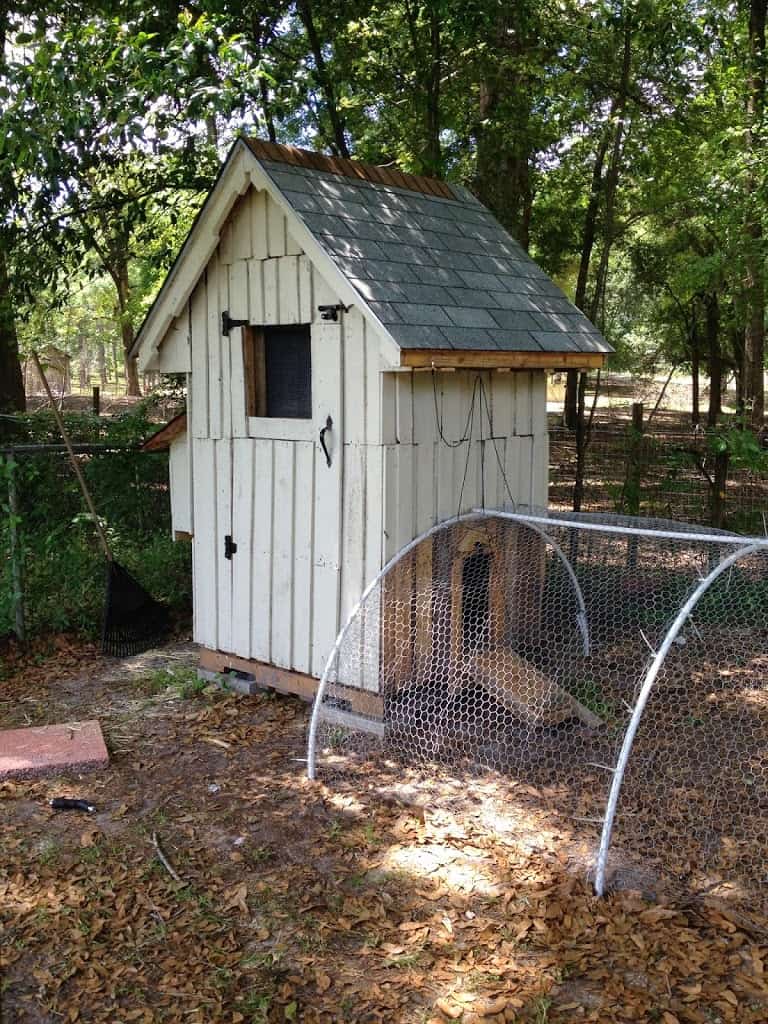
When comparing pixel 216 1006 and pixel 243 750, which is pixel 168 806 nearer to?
pixel 243 750

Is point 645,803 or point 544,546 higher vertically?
point 544,546

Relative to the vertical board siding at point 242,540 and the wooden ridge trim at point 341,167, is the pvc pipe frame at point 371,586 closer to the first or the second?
the vertical board siding at point 242,540

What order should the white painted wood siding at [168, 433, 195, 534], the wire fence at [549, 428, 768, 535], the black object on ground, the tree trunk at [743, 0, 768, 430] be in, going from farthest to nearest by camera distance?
1. the tree trunk at [743, 0, 768, 430]
2. the wire fence at [549, 428, 768, 535]
3. the white painted wood siding at [168, 433, 195, 534]
4. the black object on ground

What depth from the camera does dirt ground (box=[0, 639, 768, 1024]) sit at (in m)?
3.54

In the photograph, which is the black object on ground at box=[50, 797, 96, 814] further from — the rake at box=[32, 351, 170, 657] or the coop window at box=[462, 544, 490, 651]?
the rake at box=[32, 351, 170, 657]

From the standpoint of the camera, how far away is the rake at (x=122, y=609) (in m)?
7.75

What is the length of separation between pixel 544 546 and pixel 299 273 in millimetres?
2690

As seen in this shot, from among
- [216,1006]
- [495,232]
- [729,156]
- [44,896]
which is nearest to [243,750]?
[44,896]

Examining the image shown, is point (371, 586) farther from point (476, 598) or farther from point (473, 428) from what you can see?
point (473, 428)

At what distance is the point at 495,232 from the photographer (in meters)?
7.48

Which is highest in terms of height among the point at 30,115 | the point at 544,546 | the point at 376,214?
the point at 30,115

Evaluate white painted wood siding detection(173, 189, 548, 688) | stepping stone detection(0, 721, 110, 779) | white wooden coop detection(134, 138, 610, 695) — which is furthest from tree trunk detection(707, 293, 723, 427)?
stepping stone detection(0, 721, 110, 779)

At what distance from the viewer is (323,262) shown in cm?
568

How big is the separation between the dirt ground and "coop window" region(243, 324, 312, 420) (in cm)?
239
